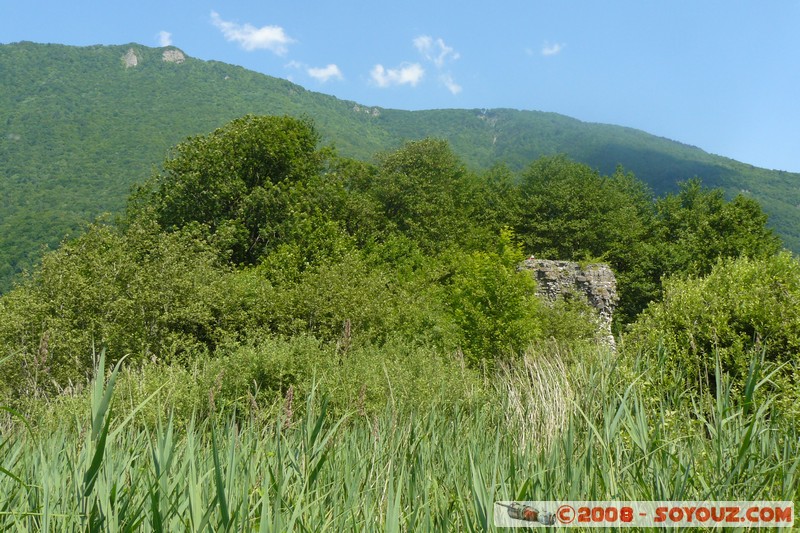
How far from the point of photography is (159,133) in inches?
3957

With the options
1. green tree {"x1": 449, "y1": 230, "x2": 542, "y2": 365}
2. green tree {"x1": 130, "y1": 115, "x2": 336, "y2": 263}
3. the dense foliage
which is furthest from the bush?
green tree {"x1": 130, "y1": 115, "x2": 336, "y2": 263}

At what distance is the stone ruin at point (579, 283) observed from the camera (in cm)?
2122

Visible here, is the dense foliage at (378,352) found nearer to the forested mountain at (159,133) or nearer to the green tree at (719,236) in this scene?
the green tree at (719,236)

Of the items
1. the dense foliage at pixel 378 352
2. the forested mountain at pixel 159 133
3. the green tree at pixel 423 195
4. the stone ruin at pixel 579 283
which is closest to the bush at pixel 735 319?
the dense foliage at pixel 378 352

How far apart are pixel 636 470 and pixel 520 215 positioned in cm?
3260

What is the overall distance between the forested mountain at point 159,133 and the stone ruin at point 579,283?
1004 inches

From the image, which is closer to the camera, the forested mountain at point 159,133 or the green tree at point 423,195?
the green tree at point 423,195

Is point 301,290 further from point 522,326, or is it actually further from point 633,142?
point 633,142

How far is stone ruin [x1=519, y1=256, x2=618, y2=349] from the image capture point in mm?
21219

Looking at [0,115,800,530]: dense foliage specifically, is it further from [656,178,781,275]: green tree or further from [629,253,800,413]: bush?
[656,178,781,275]: green tree

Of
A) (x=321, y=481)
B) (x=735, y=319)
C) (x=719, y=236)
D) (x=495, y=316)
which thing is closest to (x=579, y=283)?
(x=495, y=316)

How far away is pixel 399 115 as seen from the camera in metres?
165

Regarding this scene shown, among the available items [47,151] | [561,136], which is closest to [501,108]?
[561,136]

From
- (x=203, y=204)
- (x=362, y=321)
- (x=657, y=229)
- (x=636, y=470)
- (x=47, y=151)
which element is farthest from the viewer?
(x=47, y=151)
